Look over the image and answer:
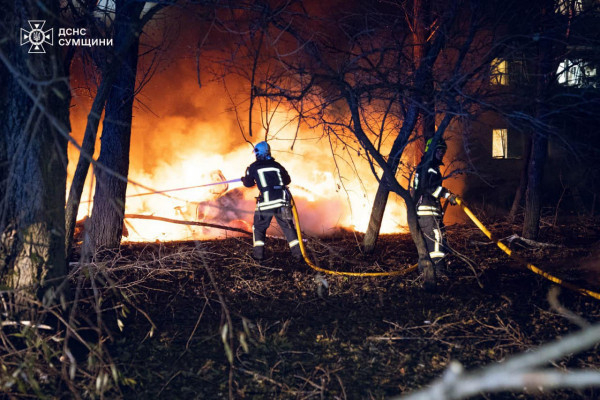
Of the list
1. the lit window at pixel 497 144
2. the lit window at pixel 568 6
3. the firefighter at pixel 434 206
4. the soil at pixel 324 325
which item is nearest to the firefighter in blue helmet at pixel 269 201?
the soil at pixel 324 325

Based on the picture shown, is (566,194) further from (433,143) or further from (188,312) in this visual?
(188,312)

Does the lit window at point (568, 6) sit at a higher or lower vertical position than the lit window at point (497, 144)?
higher

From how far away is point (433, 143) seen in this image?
6.05 m

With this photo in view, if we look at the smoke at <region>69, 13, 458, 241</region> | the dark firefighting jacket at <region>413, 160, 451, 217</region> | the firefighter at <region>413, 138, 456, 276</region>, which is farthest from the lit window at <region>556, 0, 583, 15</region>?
the smoke at <region>69, 13, 458, 241</region>

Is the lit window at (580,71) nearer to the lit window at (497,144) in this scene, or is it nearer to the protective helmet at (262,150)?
the protective helmet at (262,150)

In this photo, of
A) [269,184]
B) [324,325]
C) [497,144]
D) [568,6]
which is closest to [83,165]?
[269,184]

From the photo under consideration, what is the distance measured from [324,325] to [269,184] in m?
3.07

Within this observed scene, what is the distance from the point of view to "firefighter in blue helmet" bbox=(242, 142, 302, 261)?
302 inches

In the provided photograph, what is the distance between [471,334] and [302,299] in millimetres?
1980

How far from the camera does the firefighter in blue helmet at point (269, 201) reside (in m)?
7.66

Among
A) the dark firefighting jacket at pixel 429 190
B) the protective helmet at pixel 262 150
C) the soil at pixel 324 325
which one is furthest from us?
the protective helmet at pixel 262 150

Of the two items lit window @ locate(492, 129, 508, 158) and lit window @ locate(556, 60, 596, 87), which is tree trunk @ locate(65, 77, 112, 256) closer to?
lit window @ locate(556, 60, 596, 87)

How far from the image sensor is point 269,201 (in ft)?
25.2

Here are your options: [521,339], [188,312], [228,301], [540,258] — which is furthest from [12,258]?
[540,258]
